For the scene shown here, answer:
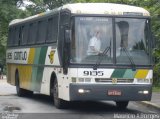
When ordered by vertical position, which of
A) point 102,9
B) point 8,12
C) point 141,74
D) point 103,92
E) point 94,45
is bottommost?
point 103,92

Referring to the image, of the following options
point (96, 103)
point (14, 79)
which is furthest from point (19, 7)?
point (96, 103)

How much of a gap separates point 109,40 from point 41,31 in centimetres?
455

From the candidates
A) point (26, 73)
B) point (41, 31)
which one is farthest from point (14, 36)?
point (41, 31)

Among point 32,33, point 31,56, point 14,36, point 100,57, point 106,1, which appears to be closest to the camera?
point 100,57

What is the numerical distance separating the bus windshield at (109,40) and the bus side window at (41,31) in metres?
3.69

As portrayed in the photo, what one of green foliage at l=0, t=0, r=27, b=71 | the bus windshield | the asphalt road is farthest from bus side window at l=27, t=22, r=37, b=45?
green foliage at l=0, t=0, r=27, b=71

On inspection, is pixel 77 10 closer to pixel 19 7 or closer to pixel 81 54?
pixel 81 54

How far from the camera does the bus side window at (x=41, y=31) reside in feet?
66.2

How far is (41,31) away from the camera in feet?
67.7

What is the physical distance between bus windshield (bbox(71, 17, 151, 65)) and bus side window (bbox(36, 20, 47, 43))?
12.1 feet

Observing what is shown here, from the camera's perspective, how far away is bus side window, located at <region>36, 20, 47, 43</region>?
2017 centimetres

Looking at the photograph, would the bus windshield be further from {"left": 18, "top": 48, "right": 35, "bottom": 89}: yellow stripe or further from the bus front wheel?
{"left": 18, "top": 48, "right": 35, "bottom": 89}: yellow stripe

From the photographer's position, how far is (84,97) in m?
16.3

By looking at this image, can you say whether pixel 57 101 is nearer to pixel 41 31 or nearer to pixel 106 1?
pixel 41 31
